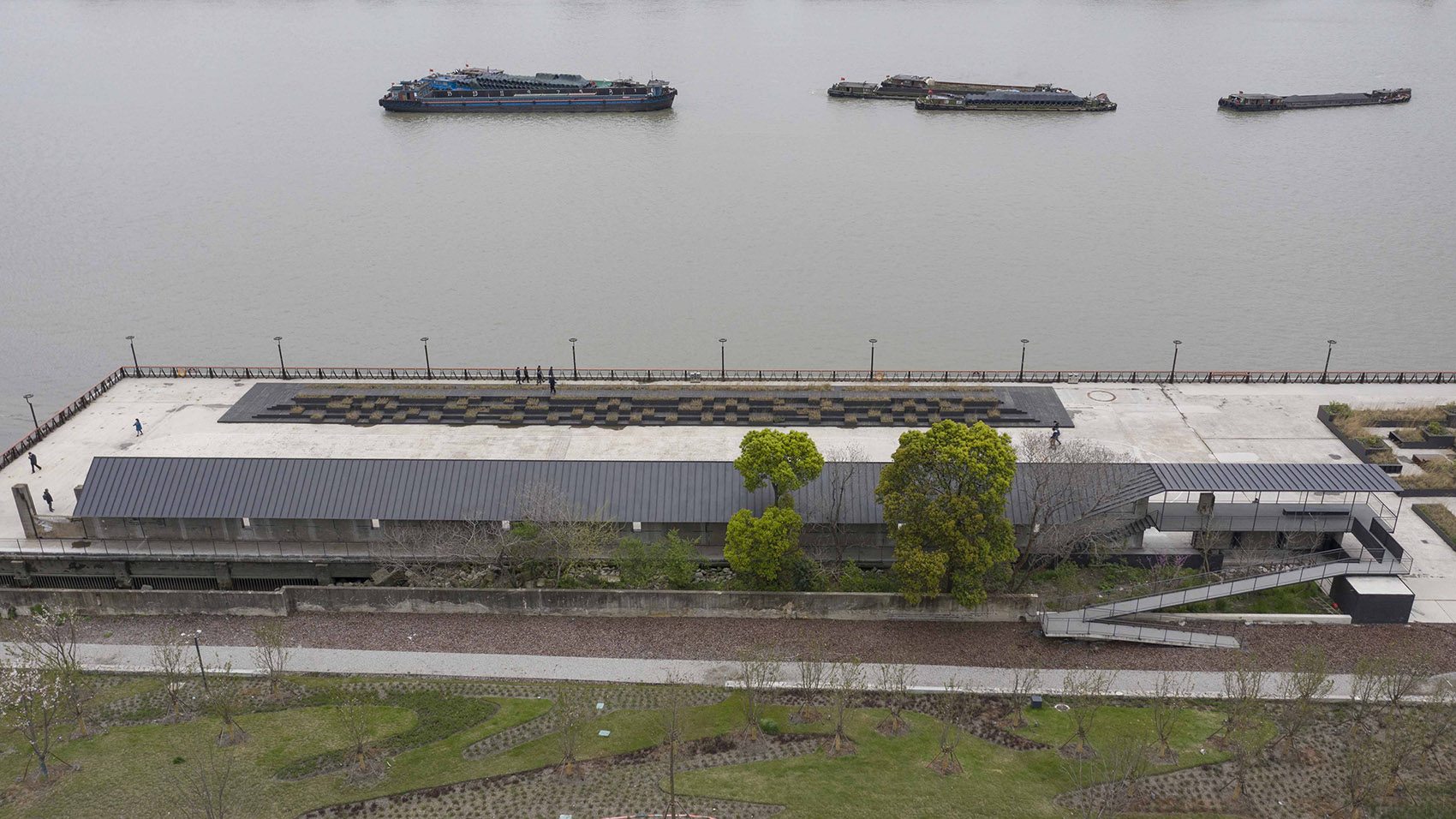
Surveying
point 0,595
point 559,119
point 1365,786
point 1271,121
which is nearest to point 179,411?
point 0,595

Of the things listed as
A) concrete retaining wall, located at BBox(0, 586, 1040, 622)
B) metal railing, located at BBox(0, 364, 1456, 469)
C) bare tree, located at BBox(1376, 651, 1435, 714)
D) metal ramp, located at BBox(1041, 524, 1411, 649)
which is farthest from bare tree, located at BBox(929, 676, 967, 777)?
metal railing, located at BBox(0, 364, 1456, 469)

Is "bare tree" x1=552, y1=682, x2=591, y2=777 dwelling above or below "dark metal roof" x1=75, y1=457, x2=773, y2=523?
below

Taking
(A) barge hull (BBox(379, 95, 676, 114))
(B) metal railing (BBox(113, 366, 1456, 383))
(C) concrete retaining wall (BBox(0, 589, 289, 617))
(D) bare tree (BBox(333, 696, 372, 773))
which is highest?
(A) barge hull (BBox(379, 95, 676, 114))

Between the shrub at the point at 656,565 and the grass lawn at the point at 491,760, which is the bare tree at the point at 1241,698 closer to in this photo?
the grass lawn at the point at 491,760

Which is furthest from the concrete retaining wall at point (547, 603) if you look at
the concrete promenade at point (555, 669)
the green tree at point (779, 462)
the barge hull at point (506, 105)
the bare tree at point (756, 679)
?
the barge hull at point (506, 105)

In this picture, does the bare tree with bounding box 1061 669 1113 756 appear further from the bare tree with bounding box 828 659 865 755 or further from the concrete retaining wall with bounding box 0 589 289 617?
the concrete retaining wall with bounding box 0 589 289 617

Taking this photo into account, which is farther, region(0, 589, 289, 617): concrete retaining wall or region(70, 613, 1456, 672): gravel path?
region(0, 589, 289, 617): concrete retaining wall
